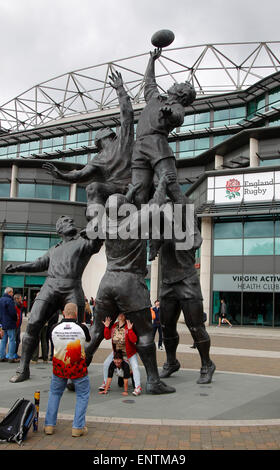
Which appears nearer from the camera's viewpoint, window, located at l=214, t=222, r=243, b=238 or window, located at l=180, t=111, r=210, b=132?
window, located at l=214, t=222, r=243, b=238

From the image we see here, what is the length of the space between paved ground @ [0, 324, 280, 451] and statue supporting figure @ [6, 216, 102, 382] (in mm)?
551

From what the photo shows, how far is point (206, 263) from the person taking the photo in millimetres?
26859

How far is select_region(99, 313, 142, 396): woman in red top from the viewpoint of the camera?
241 inches

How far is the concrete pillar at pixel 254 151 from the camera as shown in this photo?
93.9 ft

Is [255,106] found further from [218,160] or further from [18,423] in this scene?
[18,423]

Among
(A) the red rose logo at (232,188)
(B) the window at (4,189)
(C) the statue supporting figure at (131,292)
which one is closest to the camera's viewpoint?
(C) the statue supporting figure at (131,292)

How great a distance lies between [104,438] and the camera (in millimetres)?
4320

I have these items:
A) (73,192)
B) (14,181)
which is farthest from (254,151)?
(14,181)

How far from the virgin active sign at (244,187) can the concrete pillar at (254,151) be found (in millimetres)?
2788

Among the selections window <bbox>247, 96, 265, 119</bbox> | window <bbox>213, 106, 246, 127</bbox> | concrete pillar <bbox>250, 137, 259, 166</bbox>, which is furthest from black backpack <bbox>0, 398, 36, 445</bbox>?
window <bbox>213, 106, 246, 127</bbox>

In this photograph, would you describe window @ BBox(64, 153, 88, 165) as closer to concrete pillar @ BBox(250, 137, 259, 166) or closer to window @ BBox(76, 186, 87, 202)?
window @ BBox(76, 186, 87, 202)

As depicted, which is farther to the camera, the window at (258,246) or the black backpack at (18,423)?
the window at (258,246)

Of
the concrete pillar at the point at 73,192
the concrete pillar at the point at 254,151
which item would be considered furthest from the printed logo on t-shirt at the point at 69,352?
the concrete pillar at the point at 73,192

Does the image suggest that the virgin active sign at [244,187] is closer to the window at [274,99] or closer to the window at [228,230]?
the window at [228,230]
